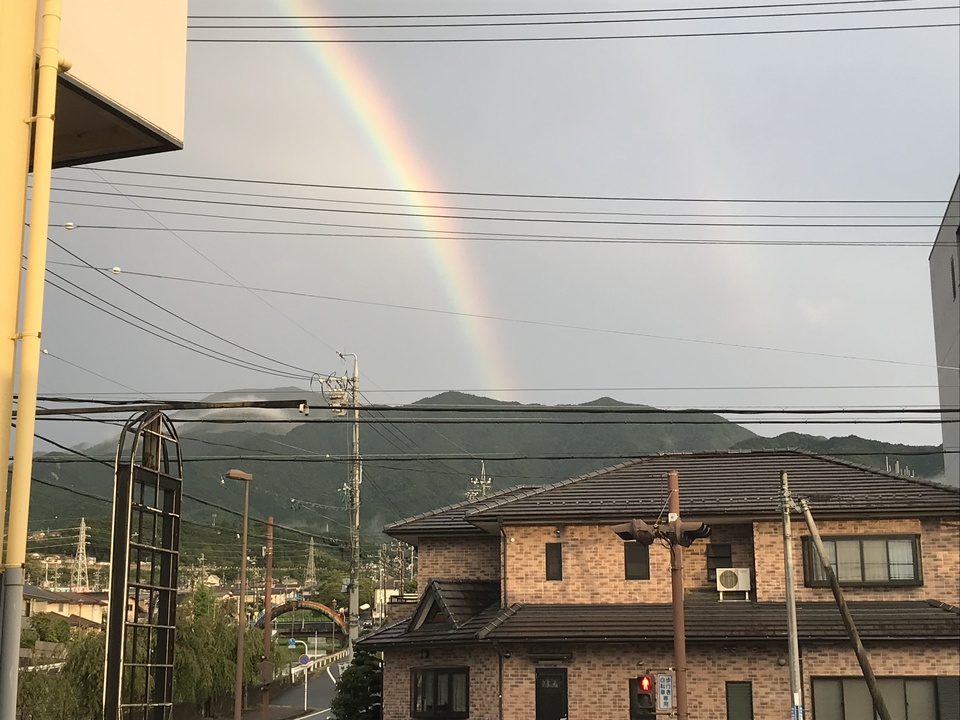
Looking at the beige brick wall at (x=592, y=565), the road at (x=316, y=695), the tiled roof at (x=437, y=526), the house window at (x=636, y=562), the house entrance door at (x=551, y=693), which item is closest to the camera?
the house entrance door at (x=551, y=693)

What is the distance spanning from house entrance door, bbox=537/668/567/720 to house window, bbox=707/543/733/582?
526 cm

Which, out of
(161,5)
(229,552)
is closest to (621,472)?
(161,5)

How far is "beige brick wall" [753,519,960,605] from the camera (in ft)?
93.4

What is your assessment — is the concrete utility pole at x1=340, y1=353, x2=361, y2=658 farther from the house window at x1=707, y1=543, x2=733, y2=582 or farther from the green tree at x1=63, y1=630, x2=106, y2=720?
the house window at x1=707, y1=543, x2=733, y2=582

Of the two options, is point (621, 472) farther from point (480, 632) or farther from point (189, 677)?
point (189, 677)

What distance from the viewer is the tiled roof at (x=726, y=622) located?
27031mm

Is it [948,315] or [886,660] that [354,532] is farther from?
[948,315]

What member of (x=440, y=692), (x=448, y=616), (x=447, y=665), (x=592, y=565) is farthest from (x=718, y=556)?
(x=440, y=692)

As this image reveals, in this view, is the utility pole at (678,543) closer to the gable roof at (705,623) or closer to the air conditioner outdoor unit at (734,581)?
the gable roof at (705,623)

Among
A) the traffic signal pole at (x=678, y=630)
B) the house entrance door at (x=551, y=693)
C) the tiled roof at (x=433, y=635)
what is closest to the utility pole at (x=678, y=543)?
the traffic signal pole at (x=678, y=630)

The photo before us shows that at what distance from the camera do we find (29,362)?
7316 millimetres

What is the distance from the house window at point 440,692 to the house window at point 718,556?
7.48m

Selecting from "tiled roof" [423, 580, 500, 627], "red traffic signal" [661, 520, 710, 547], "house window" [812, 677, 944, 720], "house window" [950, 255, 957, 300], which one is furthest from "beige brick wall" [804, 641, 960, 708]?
"house window" [950, 255, 957, 300]

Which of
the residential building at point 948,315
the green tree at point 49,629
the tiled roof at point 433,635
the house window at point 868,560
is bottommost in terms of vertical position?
the green tree at point 49,629
